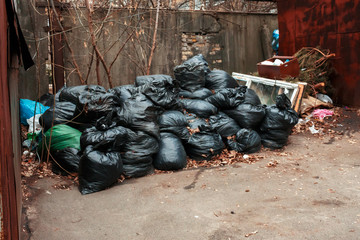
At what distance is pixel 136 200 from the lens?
374 centimetres

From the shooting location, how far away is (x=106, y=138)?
412 centimetres

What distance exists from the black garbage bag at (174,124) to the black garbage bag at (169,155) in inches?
5.4

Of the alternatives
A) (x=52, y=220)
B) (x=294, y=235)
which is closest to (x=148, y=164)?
(x=52, y=220)

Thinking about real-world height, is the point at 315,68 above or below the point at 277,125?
above

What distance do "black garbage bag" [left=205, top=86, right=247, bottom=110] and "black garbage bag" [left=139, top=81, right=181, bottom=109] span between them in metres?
0.65

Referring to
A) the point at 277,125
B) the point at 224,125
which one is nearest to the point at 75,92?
the point at 224,125

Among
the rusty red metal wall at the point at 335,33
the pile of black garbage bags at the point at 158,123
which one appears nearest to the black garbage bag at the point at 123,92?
the pile of black garbage bags at the point at 158,123

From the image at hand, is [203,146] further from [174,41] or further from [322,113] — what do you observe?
[174,41]

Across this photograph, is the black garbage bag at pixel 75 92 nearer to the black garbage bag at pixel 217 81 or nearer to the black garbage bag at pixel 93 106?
the black garbage bag at pixel 93 106

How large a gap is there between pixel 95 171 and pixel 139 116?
3.20ft

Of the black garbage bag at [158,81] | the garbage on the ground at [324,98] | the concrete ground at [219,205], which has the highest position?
the black garbage bag at [158,81]

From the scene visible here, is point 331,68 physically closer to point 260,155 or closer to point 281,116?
point 281,116

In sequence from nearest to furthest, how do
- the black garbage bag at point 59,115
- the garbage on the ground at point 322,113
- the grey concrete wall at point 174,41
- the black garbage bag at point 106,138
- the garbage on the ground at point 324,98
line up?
the black garbage bag at point 106,138
the black garbage bag at point 59,115
the garbage on the ground at point 322,113
the garbage on the ground at point 324,98
the grey concrete wall at point 174,41

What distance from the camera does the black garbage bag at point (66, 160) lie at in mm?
4371
